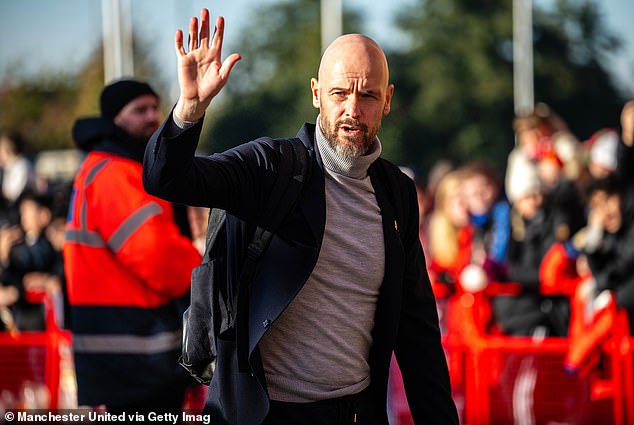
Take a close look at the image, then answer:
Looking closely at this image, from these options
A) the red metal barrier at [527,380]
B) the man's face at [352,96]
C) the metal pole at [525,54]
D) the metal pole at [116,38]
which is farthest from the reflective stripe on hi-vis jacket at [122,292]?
the metal pole at [525,54]

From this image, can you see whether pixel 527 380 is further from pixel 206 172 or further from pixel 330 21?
pixel 330 21

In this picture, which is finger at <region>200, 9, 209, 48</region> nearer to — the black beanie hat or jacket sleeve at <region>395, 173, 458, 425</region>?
jacket sleeve at <region>395, 173, 458, 425</region>

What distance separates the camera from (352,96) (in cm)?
351

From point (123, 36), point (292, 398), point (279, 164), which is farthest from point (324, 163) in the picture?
point (123, 36)

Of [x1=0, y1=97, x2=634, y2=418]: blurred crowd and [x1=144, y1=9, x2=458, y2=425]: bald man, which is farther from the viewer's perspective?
[x1=0, y1=97, x2=634, y2=418]: blurred crowd

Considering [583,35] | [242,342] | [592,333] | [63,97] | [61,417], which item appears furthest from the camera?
[63,97]

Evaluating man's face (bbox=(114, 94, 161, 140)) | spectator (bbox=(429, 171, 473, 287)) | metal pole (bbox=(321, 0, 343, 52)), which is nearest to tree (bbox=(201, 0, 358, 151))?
metal pole (bbox=(321, 0, 343, 52))

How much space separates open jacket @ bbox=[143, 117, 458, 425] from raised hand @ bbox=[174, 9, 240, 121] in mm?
59

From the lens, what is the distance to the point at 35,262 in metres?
9.00

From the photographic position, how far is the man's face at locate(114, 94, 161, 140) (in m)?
5.45

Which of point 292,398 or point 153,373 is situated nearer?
point 292,398

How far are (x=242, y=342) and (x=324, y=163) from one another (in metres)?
0.65

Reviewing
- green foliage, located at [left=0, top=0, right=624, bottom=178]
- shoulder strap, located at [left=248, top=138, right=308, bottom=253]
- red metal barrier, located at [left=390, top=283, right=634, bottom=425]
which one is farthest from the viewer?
green foliage, located at [left=0, top=0, right=624, bottom=178]

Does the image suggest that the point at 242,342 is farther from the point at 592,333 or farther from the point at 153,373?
the point at 592,333
